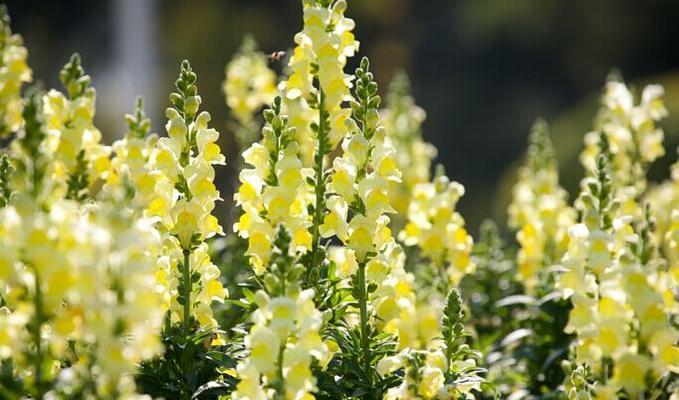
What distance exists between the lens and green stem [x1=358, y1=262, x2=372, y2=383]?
3699 millimetres

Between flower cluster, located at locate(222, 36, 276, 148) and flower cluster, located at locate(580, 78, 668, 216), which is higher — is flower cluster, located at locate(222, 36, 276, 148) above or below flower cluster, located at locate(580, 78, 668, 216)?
above

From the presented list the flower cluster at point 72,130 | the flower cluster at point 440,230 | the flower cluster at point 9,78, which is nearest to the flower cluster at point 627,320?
the flower cluster at point 440,230

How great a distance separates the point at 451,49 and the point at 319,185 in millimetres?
12451

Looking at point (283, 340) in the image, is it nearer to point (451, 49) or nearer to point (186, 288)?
point (186, 288)

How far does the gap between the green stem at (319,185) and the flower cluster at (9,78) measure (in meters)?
1.88

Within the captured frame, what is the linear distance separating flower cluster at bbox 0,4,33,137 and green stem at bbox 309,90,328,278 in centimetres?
188

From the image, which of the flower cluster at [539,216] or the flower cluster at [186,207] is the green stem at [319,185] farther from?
the flower cluster at [539,216]

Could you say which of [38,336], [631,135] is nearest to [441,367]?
[38,336]

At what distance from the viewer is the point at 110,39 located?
15875 mm

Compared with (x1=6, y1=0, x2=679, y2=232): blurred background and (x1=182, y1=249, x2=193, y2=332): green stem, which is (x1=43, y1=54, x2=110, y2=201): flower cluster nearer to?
(x1=182, y1=249, x2=193, y2=332): green stem

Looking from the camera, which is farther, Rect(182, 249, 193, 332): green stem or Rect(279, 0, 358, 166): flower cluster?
Rect(279, 0, 358, 166): flower cluster

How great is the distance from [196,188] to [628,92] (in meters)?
3.39

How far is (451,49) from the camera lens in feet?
52.2

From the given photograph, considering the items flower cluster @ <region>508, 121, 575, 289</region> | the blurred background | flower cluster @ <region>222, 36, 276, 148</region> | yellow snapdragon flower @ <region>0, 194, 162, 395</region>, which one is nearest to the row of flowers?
yellow snapdragon flower @ <region>0, 194, 162, 395</region>
